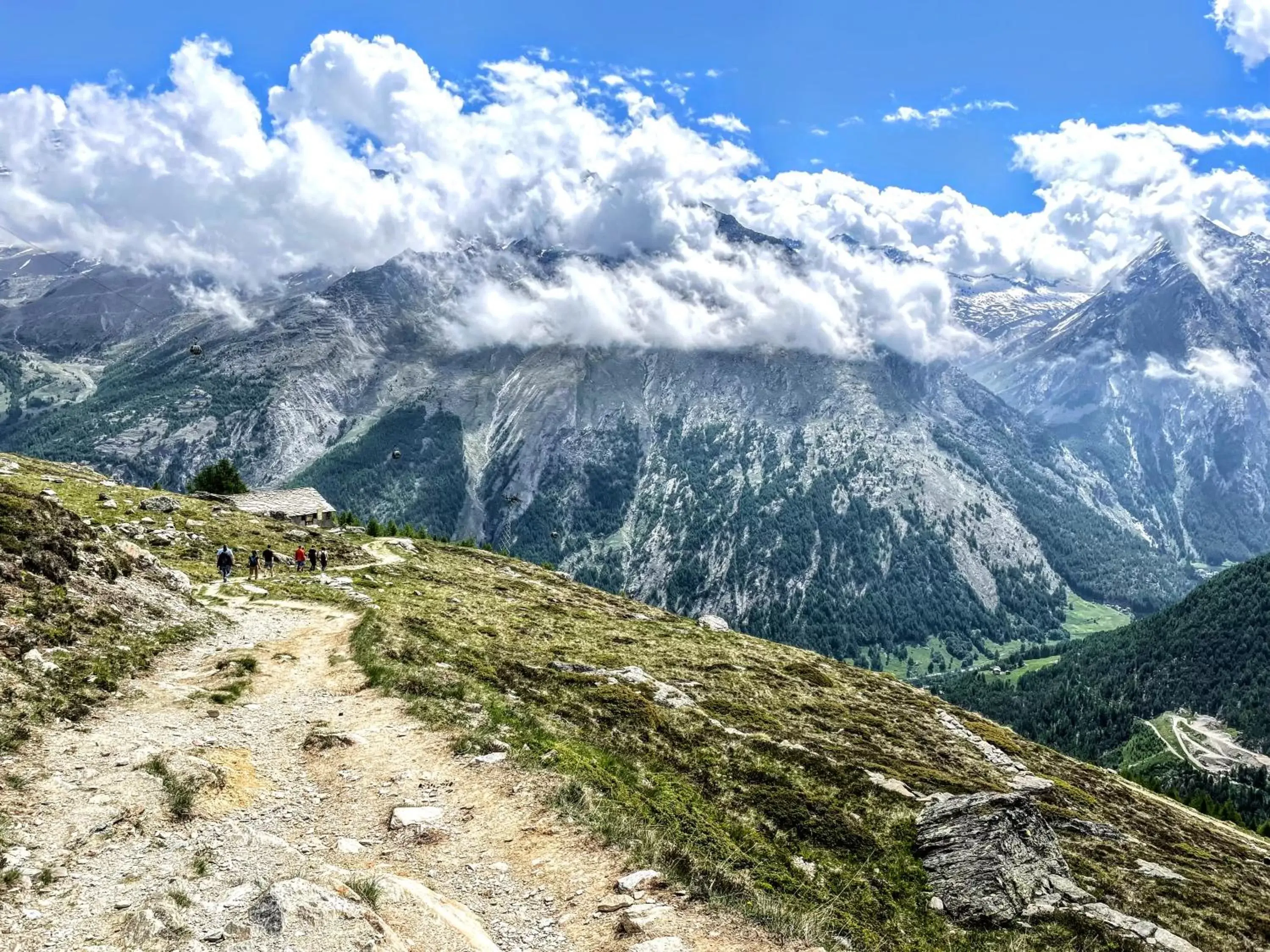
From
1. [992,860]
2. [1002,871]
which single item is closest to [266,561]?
[992,860]

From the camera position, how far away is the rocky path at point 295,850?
14000mm

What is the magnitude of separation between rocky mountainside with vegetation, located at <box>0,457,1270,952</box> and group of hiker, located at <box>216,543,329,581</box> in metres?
1.83

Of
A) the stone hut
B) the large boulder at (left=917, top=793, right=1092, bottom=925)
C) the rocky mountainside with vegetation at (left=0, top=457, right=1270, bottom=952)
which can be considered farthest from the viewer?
the stone hut

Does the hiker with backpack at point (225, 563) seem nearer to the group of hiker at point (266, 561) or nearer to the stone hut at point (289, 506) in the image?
the group of hiker at point (266, 561)

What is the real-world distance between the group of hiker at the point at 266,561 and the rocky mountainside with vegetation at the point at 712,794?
1833 millimetres

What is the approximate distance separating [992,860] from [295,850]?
82.8ft

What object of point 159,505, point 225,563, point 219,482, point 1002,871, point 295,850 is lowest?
point 1002,871

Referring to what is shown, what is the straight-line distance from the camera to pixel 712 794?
2977 centimetres

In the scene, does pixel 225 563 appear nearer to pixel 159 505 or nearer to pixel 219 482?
pixel 159 505

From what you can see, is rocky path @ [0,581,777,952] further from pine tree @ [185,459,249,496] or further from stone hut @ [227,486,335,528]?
pine tree @ [185,459,249,496]

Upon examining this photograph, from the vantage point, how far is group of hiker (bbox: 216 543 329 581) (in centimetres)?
Answer: 5741

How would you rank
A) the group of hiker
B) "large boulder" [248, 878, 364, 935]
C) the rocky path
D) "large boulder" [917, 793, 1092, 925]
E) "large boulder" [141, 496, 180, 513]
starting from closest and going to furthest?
"large boulder" [248, 878, 364, 935]
the rocky path
"large boulder" [917, 793, 1092, 925]
the group of hiker
"large boulder" [141, 496, 180, 513]

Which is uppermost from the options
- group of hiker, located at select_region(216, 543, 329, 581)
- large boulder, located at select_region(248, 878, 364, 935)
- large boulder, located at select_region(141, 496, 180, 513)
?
large boulder, located at select_region(141, 496, 180, 513)

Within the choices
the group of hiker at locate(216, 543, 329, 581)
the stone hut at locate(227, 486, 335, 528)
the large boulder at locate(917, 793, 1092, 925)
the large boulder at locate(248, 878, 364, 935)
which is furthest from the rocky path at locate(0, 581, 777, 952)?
the stone hut at locate(227, 486, 335, 528)
